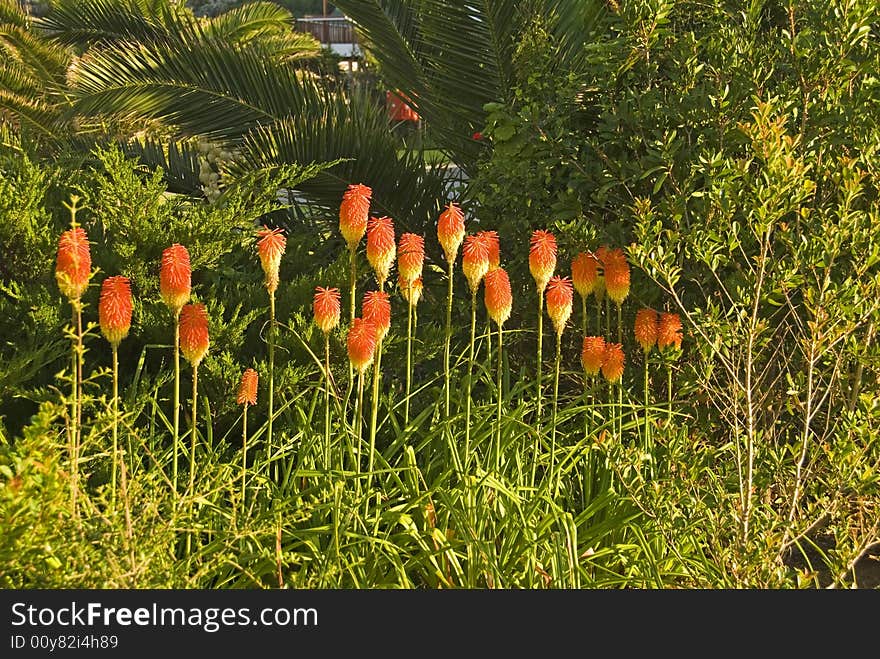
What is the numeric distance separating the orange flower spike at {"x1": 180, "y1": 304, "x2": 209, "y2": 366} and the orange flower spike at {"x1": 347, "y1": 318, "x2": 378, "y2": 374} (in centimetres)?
40

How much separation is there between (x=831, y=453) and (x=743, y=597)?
1.77 ft

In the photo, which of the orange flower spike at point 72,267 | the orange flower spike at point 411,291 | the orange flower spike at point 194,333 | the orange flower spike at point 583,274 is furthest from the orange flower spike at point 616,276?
the orange flower spike at point 72,267

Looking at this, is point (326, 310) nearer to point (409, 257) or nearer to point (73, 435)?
point (409, 257)

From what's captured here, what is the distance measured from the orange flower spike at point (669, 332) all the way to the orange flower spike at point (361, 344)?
113 cm

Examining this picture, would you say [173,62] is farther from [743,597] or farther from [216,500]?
[743,597]

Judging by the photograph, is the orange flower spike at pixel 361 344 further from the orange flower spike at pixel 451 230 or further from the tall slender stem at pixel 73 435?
the tall slender stem at pixel 73 435

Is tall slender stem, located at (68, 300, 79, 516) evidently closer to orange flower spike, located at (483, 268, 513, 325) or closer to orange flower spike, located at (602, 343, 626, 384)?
orange flower spike, located at (483, 268, 513, 325)

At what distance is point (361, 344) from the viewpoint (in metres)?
3.11

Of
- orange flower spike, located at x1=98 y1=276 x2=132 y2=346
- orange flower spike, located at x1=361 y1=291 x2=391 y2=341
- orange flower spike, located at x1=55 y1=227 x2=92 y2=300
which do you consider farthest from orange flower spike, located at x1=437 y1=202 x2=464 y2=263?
orange flower spike, located at x1=55 y1=227 x2=92 y2=300

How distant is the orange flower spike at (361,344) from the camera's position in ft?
10.2

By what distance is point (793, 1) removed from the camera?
12.8ft

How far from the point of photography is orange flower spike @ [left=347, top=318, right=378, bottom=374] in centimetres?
311

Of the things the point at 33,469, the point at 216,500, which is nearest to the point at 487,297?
the point at 216,500

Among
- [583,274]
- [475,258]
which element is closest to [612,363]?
[583,274]
